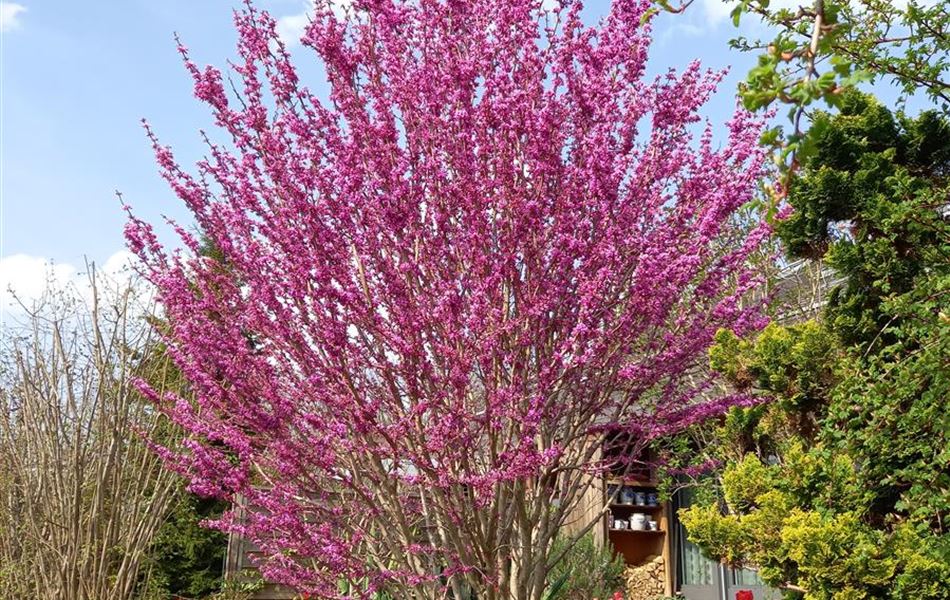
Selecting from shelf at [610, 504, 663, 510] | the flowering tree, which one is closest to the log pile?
shelf at [610, 504, 663, 510]

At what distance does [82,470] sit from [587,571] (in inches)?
207

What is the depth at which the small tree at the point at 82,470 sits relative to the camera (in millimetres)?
6555

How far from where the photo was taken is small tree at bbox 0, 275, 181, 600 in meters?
6.55

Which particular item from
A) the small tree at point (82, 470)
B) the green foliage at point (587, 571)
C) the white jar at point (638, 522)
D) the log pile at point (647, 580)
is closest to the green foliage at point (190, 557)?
the small tree at point (82, 470)

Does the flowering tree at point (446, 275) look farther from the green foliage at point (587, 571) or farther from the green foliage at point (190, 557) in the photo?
the green foliage at point (190, 557)

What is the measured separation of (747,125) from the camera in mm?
Result: 4359

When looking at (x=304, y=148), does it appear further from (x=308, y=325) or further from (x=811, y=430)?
(x=811, y=430)

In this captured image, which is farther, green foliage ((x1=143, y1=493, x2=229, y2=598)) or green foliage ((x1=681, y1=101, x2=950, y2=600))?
green foliage ((x1=143, y1=493, x2=229, y2=598))

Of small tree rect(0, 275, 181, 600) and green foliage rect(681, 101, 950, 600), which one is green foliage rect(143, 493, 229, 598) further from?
green foliage rect(681, 101, 950, 600)

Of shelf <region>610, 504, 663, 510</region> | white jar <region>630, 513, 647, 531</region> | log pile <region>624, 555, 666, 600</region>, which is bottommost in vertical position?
log pile <region>624, 555, 666, 600</region>

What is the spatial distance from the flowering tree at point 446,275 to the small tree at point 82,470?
8.19ft

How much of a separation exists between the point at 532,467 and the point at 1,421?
23.0 feet

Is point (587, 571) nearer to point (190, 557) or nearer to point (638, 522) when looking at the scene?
point (638, 522)

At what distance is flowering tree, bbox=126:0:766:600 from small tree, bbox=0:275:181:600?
2496 mm
